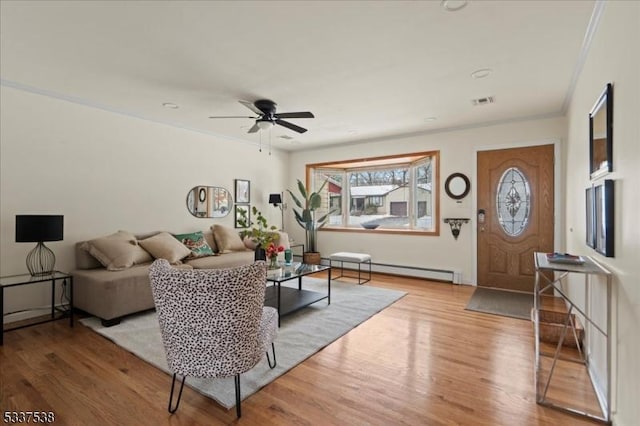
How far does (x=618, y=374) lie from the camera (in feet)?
5.75

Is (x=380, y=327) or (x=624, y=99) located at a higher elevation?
(x=624, y=99)

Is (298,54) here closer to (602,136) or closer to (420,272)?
(602,136)

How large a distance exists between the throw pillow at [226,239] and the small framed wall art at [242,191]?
2.67ft

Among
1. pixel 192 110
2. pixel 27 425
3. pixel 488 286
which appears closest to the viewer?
pixel 27 425

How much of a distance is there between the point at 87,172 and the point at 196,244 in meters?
1.66

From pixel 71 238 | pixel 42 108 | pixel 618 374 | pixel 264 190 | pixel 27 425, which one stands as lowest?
pixel 27 425

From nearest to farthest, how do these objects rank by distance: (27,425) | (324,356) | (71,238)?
(27,425) < (324,356) < (71,238)

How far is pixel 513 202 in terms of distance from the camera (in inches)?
188

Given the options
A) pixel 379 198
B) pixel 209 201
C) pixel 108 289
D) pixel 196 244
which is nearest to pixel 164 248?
pixel 196 244

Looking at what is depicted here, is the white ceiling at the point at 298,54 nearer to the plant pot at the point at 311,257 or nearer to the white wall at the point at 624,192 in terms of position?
the white wall at the point at 624,192

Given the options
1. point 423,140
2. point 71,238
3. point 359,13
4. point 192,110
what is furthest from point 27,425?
point 423,140

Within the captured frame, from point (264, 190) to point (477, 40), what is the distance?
4.89 metres

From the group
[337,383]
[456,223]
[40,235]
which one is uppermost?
[456,223]

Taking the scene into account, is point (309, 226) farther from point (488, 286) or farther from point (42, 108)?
point (42, 108)
